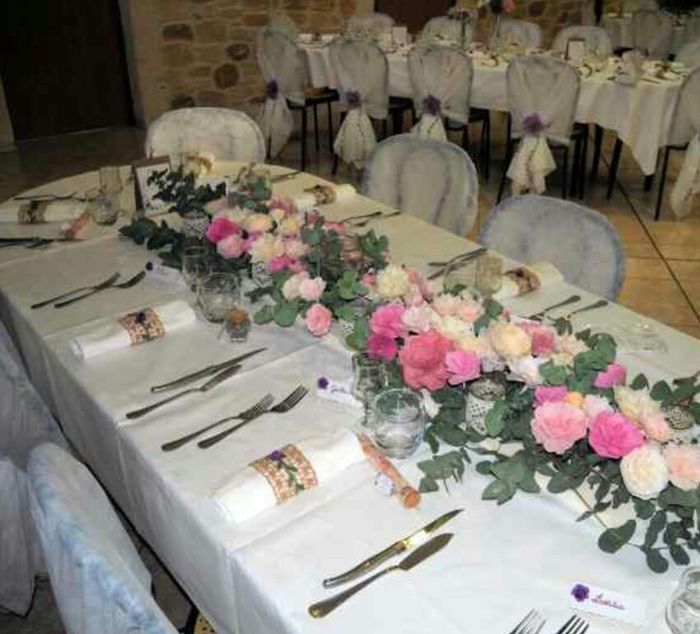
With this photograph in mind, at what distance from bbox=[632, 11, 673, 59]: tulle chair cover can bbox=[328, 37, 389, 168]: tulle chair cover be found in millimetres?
3048

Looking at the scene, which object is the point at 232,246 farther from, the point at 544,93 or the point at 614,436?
the point at 544,93

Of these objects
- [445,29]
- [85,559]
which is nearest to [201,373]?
[85,559]

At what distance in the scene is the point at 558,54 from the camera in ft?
15.7

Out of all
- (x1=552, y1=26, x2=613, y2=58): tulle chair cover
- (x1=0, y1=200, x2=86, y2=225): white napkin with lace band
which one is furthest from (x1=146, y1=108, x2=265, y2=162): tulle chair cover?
(x1=552, y1=26, x2=613, y2=58): tulle chair cover

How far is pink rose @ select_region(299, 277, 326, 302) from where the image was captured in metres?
1.49

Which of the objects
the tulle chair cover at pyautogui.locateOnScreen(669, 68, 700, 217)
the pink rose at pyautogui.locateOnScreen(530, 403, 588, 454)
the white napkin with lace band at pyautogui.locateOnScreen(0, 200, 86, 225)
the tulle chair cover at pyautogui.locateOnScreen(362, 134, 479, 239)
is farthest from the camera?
the tulle chair cover at pyautogui.locateOnScreen(669, 68, 700, 217)

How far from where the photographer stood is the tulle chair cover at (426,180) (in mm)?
2336

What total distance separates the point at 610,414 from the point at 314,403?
0.54m

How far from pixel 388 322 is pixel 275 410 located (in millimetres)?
266

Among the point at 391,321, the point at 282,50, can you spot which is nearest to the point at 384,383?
the point at 391,321

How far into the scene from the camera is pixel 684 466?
0.96m

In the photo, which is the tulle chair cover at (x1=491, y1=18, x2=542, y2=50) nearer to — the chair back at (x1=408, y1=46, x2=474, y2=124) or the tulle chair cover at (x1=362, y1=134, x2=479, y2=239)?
the chair back at (x1=408, y1=46, x2=474, y2=124)

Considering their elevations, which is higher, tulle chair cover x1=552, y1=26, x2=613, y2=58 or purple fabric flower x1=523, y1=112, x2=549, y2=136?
tulle chair cover x1=552, y1=26, x2=613, y2=58

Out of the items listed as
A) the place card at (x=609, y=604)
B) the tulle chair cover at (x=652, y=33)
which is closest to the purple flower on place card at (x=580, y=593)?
the place card at (x=609, y=604)
